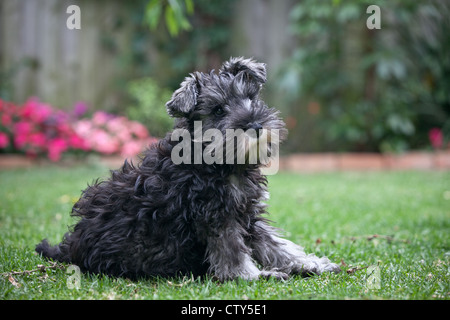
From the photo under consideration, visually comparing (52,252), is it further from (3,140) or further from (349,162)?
(349,162)

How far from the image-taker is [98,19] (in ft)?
39.8

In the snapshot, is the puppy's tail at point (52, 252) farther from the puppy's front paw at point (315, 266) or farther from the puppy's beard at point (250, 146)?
the puppy's front paw at point (315, 266)

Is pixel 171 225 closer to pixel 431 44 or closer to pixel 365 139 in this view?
pixel 365 139

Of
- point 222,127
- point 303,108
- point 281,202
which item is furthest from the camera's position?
point 303,108

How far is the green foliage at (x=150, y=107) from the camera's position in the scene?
447 inches

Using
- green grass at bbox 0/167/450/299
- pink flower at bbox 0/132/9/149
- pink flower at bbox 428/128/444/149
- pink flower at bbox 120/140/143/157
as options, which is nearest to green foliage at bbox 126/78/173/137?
pink flower at bbox 120/140/143/157

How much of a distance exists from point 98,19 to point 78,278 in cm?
981

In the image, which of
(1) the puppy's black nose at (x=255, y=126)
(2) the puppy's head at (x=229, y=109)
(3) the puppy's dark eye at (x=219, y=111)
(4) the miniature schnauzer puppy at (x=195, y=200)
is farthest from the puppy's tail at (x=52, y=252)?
(1) the puppy's black nose at (x=255, y=126)

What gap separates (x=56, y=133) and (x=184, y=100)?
305 inches

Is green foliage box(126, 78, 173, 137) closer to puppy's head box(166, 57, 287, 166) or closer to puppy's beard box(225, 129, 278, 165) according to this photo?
puppy's head box(166, 57, 287, 166)

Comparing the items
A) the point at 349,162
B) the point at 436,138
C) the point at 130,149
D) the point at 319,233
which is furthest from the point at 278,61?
the point at 319,233

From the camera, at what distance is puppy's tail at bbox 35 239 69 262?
3.90 m

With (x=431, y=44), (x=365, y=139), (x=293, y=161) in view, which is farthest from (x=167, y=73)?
(x=431, y=44)

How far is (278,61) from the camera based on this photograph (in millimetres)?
12031
